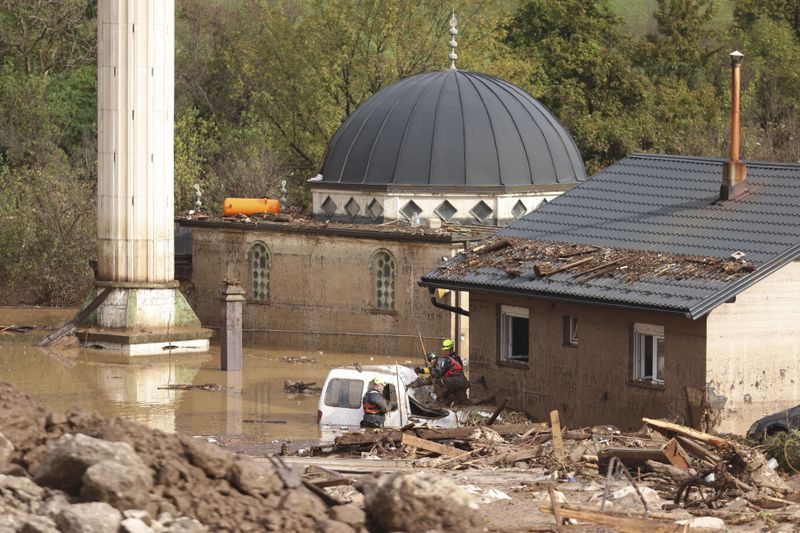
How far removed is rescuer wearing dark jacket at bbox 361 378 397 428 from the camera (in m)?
28.3

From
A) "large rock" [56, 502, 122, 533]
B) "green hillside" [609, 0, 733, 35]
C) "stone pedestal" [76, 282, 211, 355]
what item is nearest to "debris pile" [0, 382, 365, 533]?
"large rock" [56, 502, 122, 533]

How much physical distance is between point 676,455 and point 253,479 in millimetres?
7703

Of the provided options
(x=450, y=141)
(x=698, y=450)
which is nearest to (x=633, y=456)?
(x=698, y=450)

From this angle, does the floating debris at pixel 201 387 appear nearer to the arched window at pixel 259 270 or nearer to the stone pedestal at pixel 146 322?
the stone pedestal at pixel 146 322

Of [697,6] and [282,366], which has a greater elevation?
[697,6]

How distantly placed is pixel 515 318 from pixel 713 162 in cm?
425

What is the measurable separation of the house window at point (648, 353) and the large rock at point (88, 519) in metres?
15.2

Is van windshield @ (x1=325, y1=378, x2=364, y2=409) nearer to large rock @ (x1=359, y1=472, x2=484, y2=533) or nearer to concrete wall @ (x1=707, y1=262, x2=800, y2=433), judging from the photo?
concrete wall @ (x1=707, y1=262, x2=800, y2=433)

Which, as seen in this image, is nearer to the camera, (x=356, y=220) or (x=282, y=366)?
(x=282, y=366)

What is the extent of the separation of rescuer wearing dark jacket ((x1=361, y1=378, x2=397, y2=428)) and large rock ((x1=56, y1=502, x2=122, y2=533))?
14.0 m

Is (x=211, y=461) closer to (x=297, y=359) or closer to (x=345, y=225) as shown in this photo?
(x=297, y=359)

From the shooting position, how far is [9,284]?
5753 centimetres

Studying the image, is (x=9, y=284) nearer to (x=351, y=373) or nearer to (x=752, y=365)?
(x=351, y=373)

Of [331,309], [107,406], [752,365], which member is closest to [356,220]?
[331,309]
